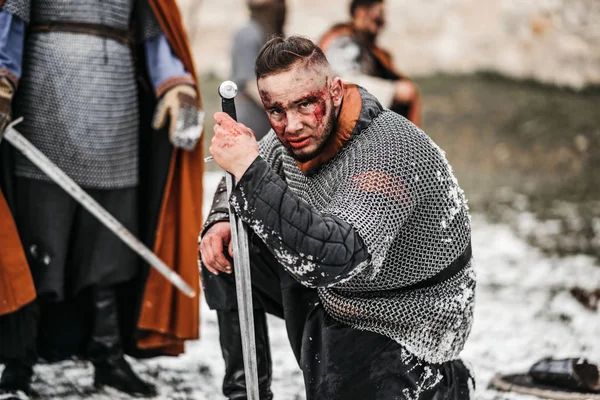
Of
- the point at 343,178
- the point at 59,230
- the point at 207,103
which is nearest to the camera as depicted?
the point at 343,178

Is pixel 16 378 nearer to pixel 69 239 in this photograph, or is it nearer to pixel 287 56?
pixel 69 239

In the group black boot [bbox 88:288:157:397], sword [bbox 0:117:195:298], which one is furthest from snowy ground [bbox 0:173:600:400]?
sword [bbox 0:117:195:298]

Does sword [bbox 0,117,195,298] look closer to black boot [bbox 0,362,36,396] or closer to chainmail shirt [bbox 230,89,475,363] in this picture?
black boot [bbox 0,362,36,396]

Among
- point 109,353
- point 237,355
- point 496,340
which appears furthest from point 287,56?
point 496,340

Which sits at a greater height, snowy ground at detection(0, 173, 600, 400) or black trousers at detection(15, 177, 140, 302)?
black trousers at detection(15, 177, 140, 302)

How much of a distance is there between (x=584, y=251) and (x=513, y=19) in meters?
5.30

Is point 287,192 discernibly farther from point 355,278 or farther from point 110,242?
point 110,242

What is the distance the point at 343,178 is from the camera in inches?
88.2

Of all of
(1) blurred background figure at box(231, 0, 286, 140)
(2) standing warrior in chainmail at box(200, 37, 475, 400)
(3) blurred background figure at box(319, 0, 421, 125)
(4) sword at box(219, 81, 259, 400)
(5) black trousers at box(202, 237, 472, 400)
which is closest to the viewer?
(2) standing warrior in chainmail at box(200, 37, 475, 400)

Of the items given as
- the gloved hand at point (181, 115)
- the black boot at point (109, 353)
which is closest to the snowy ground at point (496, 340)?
the black boot at point (109, 353)

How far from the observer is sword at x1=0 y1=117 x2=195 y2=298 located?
291 cm

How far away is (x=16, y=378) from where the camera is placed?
3039mm

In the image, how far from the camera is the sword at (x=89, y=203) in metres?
2.91

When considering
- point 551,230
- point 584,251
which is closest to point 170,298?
point 584,251
